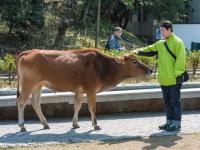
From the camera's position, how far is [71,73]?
10.0 m

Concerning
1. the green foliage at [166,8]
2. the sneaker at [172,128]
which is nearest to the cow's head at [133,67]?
the sneaker at [172,128]

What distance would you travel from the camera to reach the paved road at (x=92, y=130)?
9.27 metres

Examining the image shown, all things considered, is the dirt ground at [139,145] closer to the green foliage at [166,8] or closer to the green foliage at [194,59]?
the green foliage at [194,59]

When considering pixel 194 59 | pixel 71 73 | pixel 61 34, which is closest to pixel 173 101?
pixel 71 73

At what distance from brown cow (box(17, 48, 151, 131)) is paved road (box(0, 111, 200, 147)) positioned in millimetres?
268

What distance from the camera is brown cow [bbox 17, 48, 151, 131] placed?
9.84 metres

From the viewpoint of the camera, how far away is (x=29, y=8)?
24.9 meters

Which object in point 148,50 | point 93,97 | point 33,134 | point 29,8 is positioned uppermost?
point 29,8

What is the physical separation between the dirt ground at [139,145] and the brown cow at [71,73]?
117 centimetres

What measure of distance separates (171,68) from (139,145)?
5.81ft

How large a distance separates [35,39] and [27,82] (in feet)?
53.0

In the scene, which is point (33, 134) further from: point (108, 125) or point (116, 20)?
point (116, 20)

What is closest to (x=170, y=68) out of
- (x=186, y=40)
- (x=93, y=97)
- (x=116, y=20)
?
(x=93, y=97)

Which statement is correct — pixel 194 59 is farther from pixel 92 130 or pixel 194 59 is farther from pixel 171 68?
pixel 92 130
